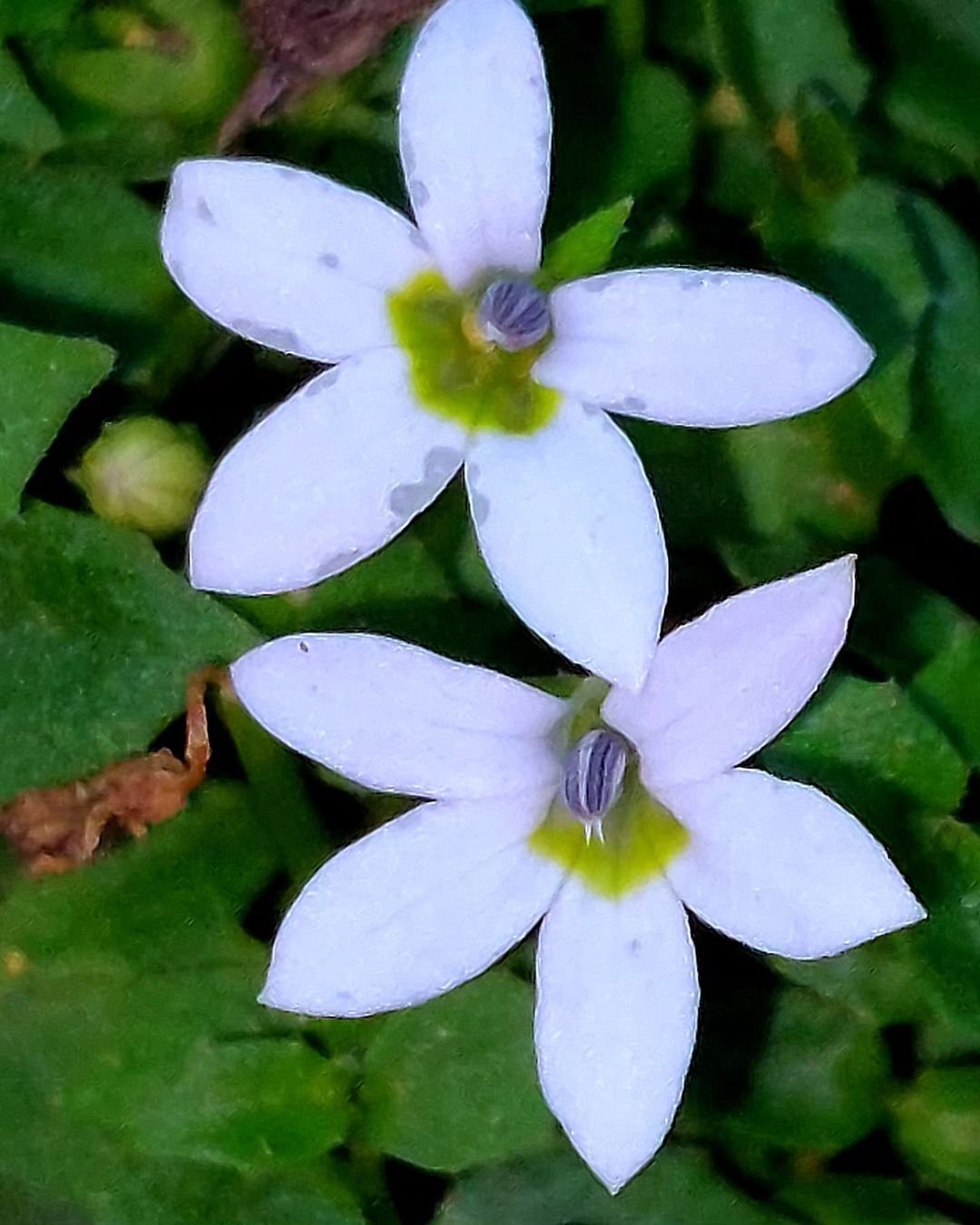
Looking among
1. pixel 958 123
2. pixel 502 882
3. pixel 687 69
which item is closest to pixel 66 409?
pixel 502 882

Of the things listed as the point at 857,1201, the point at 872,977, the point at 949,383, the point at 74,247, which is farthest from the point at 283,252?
the point at 857,1201

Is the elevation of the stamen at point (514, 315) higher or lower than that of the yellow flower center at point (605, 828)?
higher

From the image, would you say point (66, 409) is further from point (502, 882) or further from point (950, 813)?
point (950, 813)

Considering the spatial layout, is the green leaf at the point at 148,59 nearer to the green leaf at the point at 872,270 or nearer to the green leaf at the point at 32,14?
the green leaf at the point at 32,14

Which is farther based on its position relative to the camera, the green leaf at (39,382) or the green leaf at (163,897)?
the green leaf at (163,897)

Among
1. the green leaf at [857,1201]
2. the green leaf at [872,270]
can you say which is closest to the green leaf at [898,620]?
the green leaf at [872,270]

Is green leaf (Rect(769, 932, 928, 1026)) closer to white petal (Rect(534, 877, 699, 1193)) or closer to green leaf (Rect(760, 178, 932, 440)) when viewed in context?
white petal (Rect(534, 877, 699, 1193))

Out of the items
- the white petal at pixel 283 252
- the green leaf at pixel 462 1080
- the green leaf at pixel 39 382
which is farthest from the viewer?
the green leaf at pixel 462 1080

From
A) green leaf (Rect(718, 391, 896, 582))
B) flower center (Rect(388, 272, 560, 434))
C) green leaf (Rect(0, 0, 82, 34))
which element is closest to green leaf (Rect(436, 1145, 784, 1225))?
green leaf (Rect(718, 391, 896, 582))

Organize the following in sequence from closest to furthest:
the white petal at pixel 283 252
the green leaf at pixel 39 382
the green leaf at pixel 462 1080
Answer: the white petal at pixel 283 252 → the green leaf at pixel 39 382 → the green leaf at pixel 462 1080
